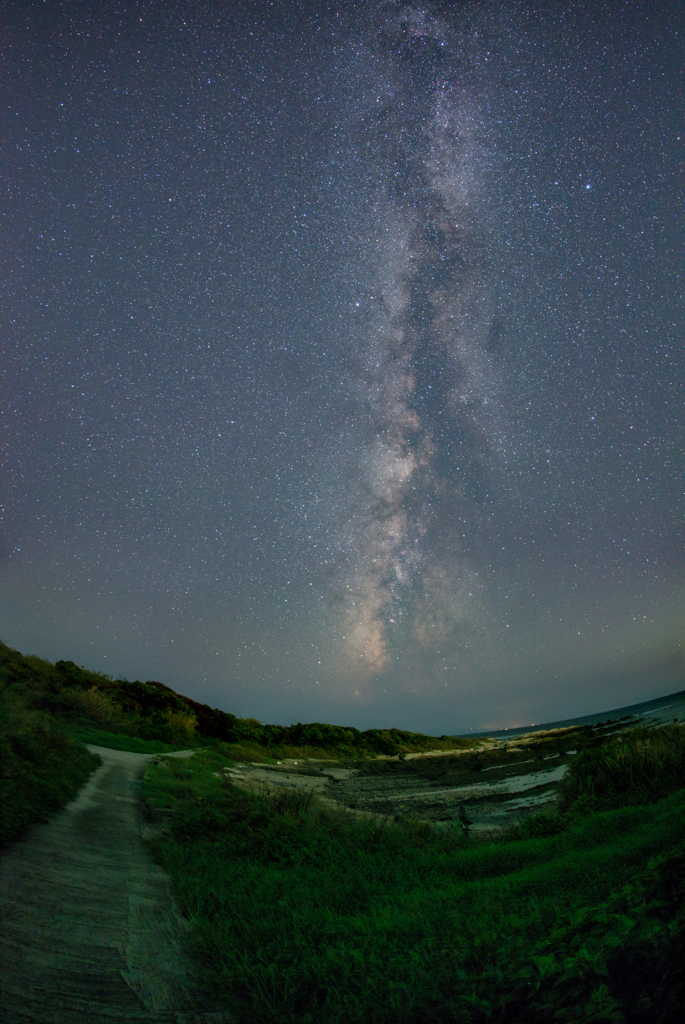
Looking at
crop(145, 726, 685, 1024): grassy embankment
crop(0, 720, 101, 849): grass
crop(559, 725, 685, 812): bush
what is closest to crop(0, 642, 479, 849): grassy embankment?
crop(0, 720, 101, 849): grass

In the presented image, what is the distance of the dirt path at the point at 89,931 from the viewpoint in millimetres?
3791

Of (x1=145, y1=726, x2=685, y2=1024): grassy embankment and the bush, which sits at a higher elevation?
the bush

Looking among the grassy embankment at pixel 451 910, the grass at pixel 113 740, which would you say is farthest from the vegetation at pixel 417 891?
the grass at pixel 113 740

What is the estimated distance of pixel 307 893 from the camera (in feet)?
18.4

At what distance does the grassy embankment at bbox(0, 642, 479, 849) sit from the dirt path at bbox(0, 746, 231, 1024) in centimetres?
70

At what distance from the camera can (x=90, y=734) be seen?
37.1ft

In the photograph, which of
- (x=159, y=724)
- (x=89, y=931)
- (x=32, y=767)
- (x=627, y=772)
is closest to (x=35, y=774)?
(x=32, y=767)

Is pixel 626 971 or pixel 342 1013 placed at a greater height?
pixel 626 971

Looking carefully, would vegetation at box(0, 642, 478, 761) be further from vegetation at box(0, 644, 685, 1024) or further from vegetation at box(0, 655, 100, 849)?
vegetation at box(0, 655, 100, 849)

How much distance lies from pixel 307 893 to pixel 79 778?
4959 mm

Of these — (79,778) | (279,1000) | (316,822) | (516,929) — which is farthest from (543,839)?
(79,778)

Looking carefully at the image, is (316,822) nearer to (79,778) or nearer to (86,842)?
(86,842)

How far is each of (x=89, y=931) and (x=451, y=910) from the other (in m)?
3.68

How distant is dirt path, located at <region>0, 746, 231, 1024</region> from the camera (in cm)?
379
